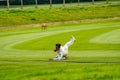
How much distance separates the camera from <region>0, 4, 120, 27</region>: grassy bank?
73.2m

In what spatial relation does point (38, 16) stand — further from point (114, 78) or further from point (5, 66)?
point (114, 78)

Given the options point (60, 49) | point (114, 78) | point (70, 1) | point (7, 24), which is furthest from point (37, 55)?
point (70, 1)

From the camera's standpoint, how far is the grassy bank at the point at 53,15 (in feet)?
240

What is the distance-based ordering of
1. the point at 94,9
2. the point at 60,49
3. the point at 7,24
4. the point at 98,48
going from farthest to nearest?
the point at 94,9
the point at 7,24
the point at 98,48
the point at 60,49

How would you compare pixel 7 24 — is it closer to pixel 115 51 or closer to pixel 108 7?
pixel 108 7

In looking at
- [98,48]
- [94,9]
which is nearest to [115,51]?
[98,48]

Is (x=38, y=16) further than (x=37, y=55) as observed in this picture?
Yes

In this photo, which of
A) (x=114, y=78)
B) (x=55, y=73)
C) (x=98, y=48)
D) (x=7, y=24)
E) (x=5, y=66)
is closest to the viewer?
(x=114, y=78)

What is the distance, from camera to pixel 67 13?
83000 mm

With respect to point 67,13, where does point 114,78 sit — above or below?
above

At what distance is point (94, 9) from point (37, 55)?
60.4 m

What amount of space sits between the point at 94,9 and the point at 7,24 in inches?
932

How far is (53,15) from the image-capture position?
80.2 metres

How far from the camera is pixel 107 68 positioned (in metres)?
18.9
